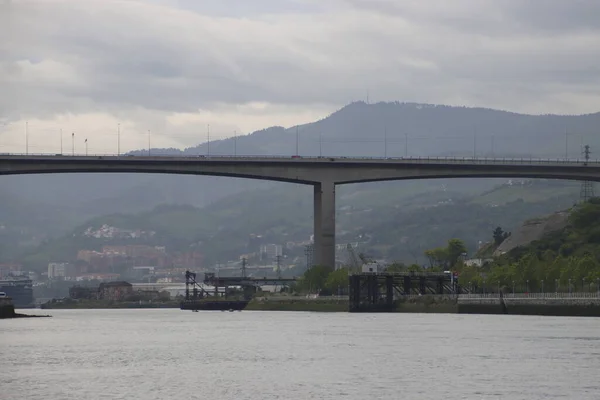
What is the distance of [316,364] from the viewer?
76.1m

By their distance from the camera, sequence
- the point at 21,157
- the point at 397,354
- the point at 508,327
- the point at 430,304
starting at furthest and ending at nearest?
the point at 21,157
the point at 430,304
the point at 508,327
the point at 397,354

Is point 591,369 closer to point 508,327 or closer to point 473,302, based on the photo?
point 508,327

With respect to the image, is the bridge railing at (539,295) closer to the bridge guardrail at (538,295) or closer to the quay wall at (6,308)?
the bridge guardrail at (538,295)

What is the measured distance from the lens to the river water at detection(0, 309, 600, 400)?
61.5m

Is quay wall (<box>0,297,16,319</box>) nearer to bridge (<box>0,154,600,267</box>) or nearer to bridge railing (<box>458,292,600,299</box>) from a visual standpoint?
bridge (<box>0,154,600,267</box>)

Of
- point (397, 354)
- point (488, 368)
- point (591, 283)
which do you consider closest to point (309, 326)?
point (591, 283)

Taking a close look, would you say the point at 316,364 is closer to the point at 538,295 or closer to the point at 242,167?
the point at 538,295

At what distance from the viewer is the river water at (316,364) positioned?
61500 millimetres

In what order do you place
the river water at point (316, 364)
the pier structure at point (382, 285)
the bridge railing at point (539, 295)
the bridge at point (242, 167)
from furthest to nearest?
the bridge at point (242, 167) → the pier structure at point (382, 285) → the bridge railing at point (539, 295) → the river water at point (316, 364)

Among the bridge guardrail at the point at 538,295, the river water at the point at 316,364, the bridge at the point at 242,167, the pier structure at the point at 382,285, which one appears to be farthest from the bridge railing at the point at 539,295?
the river water at the point at 316,364

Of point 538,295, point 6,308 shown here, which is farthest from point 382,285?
point 6,308

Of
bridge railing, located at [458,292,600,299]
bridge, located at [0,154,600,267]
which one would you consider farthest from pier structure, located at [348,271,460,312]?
bridge railing, located at [458,292,600,299]

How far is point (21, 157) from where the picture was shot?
189m

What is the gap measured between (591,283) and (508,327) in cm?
4279
